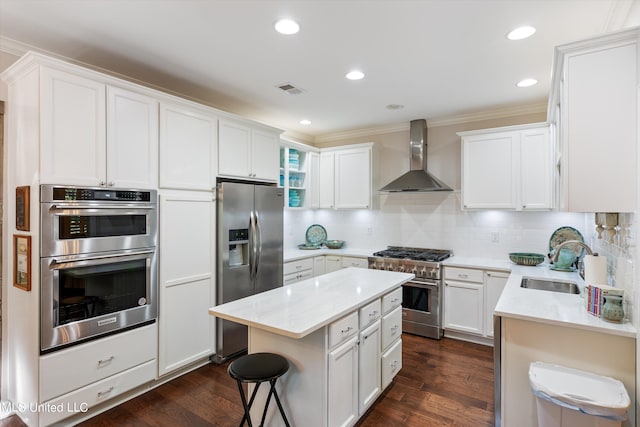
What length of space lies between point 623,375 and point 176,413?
9.26 ft

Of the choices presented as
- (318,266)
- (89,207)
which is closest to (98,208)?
(89,207)

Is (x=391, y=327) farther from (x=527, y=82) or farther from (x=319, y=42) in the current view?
(x=527, y=82)

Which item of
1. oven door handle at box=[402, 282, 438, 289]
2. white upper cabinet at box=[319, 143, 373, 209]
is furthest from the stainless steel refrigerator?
oven door handle at box=[402, 282, 438, 289]

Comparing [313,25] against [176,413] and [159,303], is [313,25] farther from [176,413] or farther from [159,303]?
[176,413]

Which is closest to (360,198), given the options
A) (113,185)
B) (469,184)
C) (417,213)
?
(417,213)

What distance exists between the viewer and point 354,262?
4.55m

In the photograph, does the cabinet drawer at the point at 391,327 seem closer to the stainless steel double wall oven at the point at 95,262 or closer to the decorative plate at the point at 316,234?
the stainless steel double wall oven at the point at 95,262

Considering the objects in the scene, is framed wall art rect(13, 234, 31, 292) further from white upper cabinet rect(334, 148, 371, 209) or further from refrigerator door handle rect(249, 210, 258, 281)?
white upper cabinet rect(334, 148, 371, 209)

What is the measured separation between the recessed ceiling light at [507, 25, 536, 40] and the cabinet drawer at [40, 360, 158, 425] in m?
3.68

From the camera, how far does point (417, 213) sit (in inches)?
183

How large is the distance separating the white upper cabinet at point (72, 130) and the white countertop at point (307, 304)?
1.36 m

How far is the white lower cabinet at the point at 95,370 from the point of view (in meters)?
2.14

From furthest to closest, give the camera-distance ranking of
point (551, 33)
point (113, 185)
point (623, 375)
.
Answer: point (113, 185) → point (551, 33) → point (623, 375)

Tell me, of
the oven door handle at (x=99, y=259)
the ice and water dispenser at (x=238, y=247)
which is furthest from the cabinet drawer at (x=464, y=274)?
the oven door handle at (x=99, y=259)
